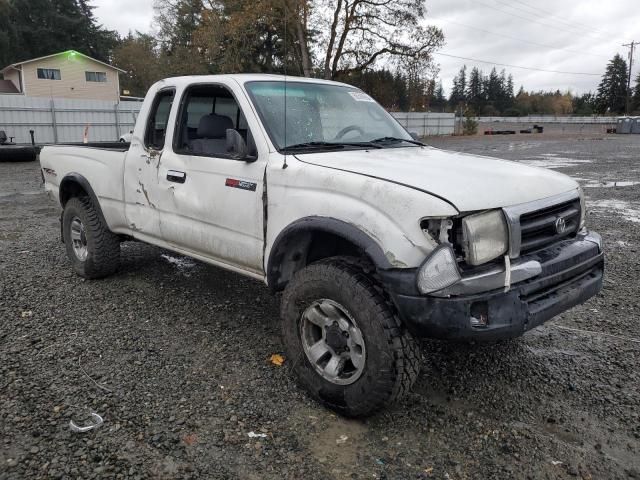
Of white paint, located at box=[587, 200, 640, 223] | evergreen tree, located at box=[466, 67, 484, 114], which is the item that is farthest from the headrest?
evergreen tree, located at box=[466, 67, 484, 114]

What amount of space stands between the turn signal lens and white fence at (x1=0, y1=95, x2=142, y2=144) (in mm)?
18712

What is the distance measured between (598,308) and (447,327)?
2.66 m

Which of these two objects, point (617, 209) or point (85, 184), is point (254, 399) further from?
point (617, 209)

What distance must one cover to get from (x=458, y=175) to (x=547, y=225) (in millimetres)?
582

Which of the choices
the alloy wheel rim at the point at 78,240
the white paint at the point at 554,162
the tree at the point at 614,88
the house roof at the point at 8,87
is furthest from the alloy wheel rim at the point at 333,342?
the tree at the point at 614,88

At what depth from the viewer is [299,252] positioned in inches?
132

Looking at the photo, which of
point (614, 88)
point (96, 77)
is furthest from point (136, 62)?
point (614, 88)

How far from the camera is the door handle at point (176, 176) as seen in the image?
4.02 m

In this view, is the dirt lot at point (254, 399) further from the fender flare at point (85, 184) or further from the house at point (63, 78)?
the house at point (63, 78)

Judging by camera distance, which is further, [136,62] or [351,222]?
[136,62]

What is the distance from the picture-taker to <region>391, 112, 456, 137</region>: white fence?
124ft

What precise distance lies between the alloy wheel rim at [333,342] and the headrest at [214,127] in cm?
176

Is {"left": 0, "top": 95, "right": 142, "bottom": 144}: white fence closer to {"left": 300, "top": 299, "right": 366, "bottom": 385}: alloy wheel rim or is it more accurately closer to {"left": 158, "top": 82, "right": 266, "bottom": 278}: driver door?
{"left": 158, "top": 82, "right": 266, "bottom": 278}: driver door

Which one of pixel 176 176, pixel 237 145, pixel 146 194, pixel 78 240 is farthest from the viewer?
pixel 78 240
